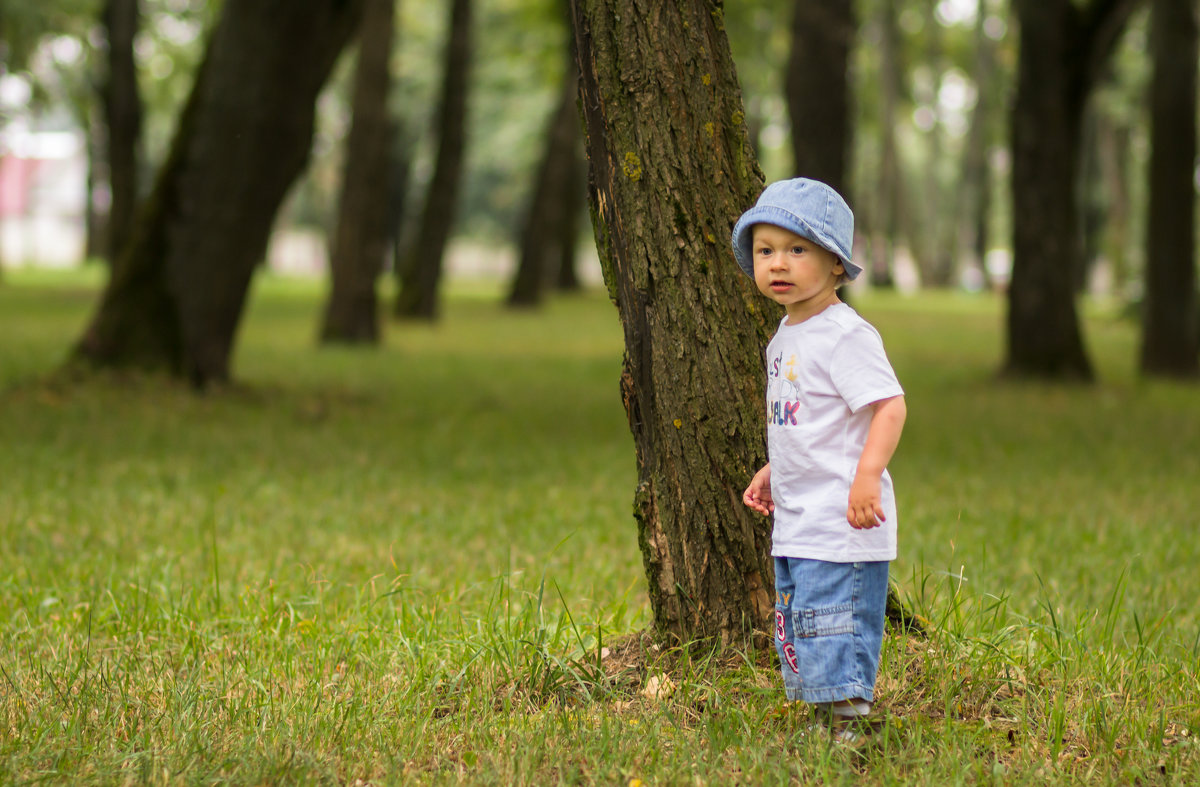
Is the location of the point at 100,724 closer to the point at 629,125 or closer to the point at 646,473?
the point at 646,473

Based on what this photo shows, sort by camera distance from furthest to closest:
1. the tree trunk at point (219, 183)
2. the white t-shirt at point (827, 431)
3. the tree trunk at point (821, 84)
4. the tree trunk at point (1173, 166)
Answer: the tree trunk at point (1173, 166), the tree trunk at point (821, 84), the tree trunk at point (219, 183), the white t-shirt at point (827, 431)

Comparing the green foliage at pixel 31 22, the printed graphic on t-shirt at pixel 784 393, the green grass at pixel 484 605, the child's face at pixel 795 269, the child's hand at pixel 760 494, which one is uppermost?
the green foliage at pixel 31 22

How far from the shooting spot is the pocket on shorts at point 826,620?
2977 millimetres

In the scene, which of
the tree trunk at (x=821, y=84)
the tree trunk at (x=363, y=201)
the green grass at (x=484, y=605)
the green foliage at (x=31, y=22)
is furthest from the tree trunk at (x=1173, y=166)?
the green foliage at (x=31, y=22)

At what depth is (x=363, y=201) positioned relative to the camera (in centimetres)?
1736

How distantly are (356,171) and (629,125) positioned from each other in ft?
47.1

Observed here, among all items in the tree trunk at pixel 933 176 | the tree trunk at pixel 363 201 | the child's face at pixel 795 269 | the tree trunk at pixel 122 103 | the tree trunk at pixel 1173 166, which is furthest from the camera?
the tree trunk at pixel 933 176

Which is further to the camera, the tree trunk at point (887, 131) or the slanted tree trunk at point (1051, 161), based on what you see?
the tree trunk at point (887, 131)

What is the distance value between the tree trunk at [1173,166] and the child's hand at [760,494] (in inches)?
468

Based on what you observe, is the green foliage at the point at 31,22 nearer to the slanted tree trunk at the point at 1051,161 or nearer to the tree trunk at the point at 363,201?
the tree trunk at the point at 363,201

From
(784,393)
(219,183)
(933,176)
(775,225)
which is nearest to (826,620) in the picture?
(784,393)

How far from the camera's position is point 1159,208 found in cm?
1355

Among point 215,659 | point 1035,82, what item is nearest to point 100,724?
point 215,659

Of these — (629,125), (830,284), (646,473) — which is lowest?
(646,473)
